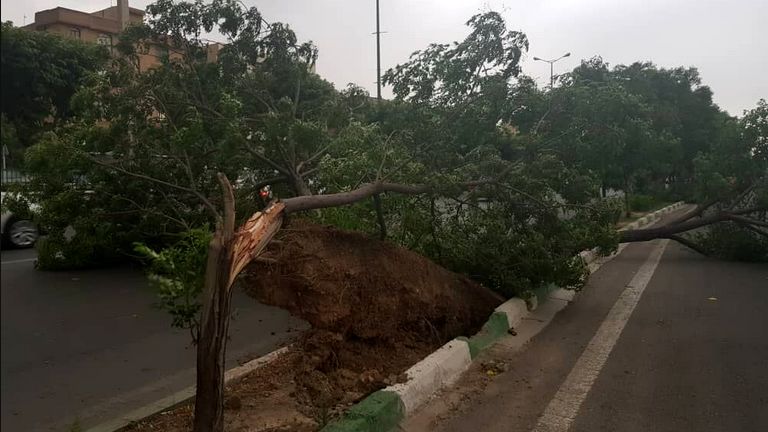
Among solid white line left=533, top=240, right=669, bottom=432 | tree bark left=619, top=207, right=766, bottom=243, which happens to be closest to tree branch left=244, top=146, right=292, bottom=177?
solid white line left=533, top=240, right=669, bottom=432

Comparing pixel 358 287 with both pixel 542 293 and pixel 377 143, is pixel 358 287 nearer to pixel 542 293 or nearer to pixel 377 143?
pixel 377 143

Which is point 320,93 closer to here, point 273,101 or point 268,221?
point 273,101

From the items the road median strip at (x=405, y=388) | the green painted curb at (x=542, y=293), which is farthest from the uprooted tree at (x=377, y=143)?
the road median strip at (x=405, y=388)

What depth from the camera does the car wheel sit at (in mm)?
10516

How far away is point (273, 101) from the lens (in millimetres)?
8172

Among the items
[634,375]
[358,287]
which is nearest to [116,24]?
[358,287]

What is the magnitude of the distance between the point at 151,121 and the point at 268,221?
438 centimetres

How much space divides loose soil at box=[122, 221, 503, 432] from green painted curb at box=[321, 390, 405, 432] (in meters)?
0.17

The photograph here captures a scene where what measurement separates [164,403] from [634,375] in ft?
12.1

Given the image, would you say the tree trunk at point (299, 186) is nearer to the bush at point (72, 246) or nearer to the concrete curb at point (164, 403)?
the concrete curb at point (164, 403)

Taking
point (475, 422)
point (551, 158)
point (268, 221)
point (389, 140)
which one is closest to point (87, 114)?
point (389, 140)

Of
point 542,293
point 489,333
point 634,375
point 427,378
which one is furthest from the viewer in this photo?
point 542,293

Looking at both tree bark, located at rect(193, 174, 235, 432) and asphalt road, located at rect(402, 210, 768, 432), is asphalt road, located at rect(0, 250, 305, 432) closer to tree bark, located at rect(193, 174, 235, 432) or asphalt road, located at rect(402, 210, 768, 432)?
tree bark, located at rect(193, 174, 235, 432)

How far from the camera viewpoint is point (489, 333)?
614 cm
